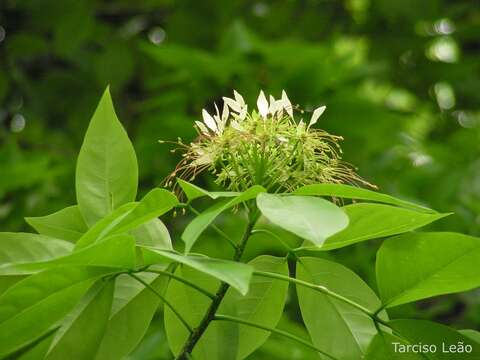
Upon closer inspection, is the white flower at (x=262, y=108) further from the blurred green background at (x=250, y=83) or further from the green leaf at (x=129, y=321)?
the blurred green background at (x=250, y=83)

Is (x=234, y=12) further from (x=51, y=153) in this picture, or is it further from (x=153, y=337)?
(x=153, y=337)

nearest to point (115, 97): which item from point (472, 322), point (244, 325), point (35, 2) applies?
point (35, 2)

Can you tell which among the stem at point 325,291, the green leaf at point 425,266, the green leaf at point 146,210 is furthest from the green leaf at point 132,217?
the green leaf at point 425,266

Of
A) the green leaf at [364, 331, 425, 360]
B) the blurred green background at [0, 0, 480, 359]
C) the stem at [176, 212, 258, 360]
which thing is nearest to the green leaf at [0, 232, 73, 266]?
the stem at [176, 212, 258, 360]

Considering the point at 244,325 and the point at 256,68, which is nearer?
the point at 244,325

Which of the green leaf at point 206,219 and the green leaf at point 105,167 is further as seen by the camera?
the green leaf at point 105,167

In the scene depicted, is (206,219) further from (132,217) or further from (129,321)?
(129,321)
